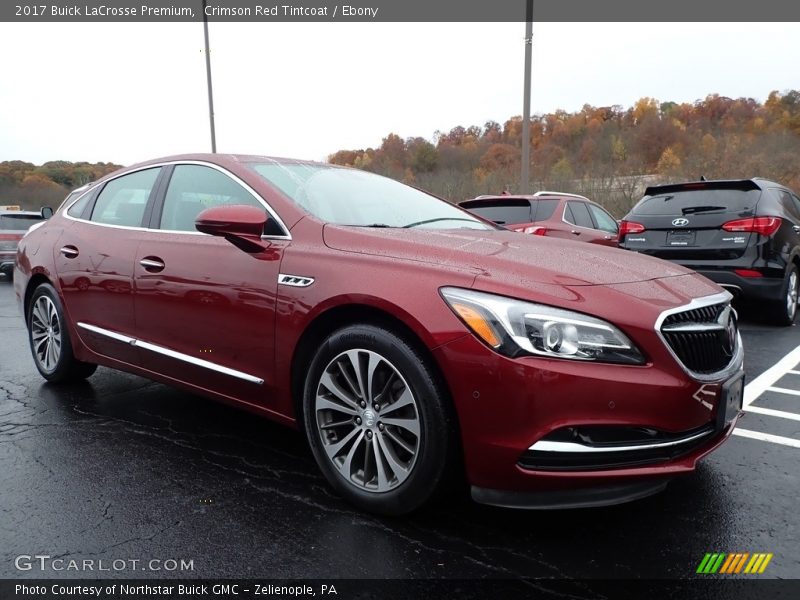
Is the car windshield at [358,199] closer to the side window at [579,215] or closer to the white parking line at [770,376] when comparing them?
the white parking line at [770,376]

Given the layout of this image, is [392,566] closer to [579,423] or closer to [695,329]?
Answer: [579,423]

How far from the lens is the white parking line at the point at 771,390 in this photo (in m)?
3.40

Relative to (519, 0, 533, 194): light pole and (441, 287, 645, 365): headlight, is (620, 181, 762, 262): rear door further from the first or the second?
(519, 0, 533, 194): light pole

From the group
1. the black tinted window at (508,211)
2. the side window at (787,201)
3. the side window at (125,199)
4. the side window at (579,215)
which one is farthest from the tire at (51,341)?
the side window at (787,201)

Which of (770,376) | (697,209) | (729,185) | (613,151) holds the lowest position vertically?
(770,376)

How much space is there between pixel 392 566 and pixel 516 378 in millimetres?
797

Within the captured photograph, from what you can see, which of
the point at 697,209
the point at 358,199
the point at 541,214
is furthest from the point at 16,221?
the point at 697,209

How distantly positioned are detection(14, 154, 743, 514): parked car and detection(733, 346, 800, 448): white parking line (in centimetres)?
113

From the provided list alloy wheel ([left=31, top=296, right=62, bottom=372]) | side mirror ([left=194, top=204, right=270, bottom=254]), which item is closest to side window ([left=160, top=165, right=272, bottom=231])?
side mirror ([left=194, top=204, right=270, bottom=254])

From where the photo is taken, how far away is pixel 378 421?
246 centimetres

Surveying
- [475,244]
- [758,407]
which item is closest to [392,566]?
[475,244]

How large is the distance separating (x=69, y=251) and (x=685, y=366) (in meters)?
3.71

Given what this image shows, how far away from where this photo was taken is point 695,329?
231 cm

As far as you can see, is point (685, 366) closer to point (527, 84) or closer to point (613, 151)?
point (527, 84)
